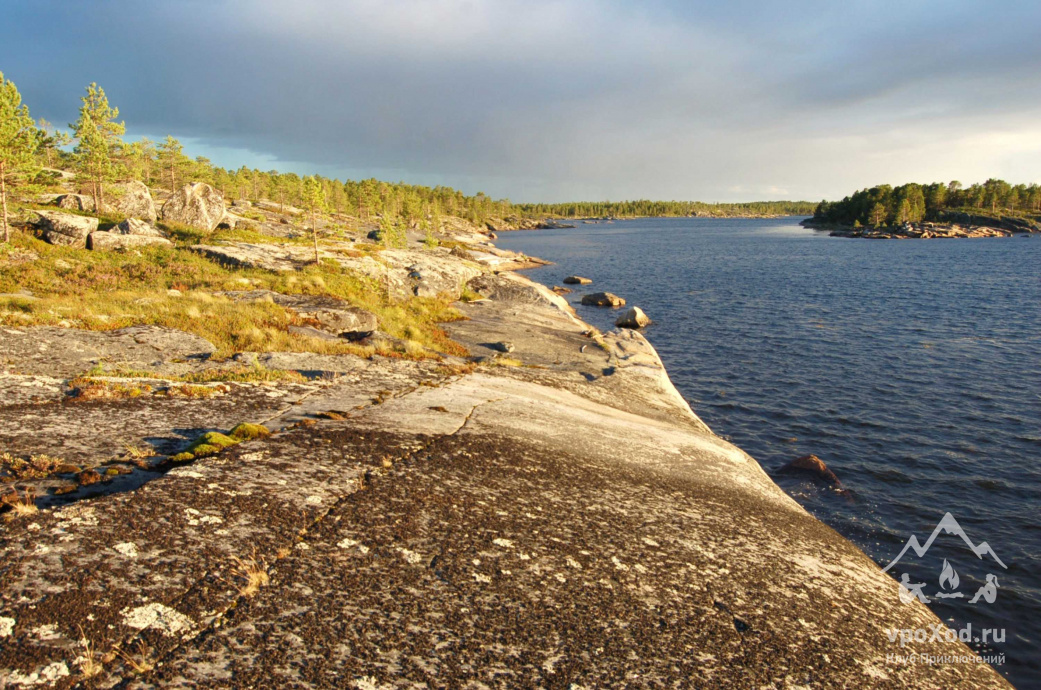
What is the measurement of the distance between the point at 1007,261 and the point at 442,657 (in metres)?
129

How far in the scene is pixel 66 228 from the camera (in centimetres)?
3472

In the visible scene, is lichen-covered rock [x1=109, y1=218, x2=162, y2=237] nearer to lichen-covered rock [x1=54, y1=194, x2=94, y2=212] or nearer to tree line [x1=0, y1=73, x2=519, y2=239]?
tree line [x1=0, y1=73, x2=519, y2=239]

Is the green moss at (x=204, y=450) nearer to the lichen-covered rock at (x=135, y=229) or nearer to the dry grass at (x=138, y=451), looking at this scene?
the dry grass at (x=138, y=451)

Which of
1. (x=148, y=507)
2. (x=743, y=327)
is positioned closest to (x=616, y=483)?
(x=148, y=507)

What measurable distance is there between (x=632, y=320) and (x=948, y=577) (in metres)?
34.2

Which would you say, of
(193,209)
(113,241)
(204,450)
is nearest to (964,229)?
(193,209)

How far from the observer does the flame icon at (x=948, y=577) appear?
14500 mm

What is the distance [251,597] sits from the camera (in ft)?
19.6

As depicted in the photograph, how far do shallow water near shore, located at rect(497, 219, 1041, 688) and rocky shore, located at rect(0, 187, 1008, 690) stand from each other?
6047 millimetres

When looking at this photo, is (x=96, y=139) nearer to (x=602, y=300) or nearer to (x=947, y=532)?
(x=602, y=300)

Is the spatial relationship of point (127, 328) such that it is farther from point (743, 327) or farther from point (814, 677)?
point (743, 327)

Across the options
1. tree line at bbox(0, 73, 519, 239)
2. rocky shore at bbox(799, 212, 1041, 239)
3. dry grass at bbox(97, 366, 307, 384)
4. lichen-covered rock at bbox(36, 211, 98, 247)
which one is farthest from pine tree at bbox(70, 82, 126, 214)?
rocky shore at bbox(799, 212, 1041, 239)

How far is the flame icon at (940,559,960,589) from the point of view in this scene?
1450 cm

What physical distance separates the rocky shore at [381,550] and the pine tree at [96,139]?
154ft
